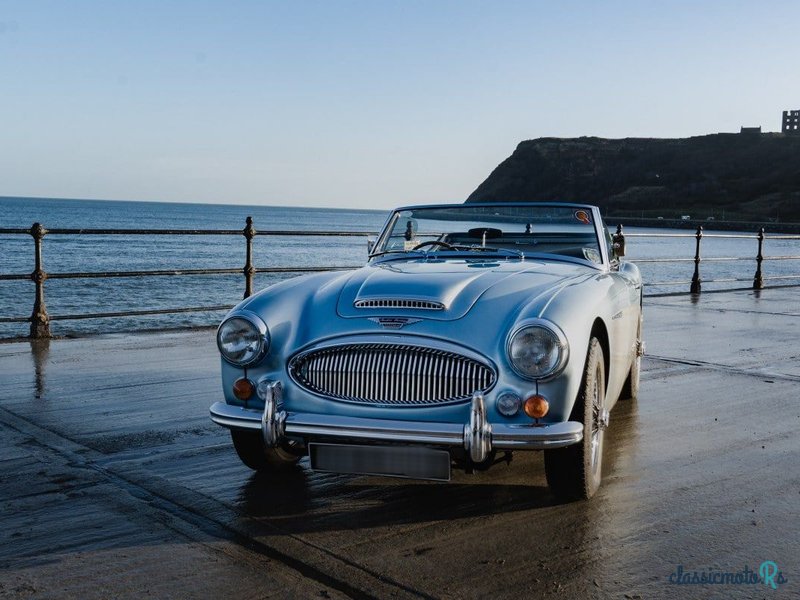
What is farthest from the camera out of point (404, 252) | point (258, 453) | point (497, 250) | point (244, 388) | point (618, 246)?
point (618, 246)

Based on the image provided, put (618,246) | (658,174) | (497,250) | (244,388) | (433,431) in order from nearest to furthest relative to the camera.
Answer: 1. (433,431)
2. (244,388)
3. (497,250)
4. (618,246)
5. (658,174)

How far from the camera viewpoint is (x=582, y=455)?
12.9 ft

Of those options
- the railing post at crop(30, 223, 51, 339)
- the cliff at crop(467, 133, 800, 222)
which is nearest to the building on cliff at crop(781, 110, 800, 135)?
the cliff at crop(467, 133, 800, 222)

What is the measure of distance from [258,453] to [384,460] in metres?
0.88

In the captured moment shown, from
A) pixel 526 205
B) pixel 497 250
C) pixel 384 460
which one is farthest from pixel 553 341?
pixel 526 205

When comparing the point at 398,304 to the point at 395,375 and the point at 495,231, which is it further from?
the point at 495,231

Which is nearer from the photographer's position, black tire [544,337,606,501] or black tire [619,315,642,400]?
black tire [544,337,606,501]

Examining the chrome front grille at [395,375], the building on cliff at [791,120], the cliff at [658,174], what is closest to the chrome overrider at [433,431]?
the chrome front grille at [395,375]

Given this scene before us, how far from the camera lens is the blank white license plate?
11.9 feet

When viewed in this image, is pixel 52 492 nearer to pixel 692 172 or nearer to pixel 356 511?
pixel 356 511

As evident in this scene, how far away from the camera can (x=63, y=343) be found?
8.77m

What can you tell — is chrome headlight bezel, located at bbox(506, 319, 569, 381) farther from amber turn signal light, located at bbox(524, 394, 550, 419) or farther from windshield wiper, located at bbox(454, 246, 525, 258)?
windshield wiper, located at bbox(454, 246, 525, 258)

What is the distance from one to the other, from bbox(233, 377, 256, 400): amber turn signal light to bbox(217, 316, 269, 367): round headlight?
0.08m

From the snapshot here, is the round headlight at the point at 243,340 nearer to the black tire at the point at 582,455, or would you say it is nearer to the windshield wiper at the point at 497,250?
the black tire at the point at 582,455
